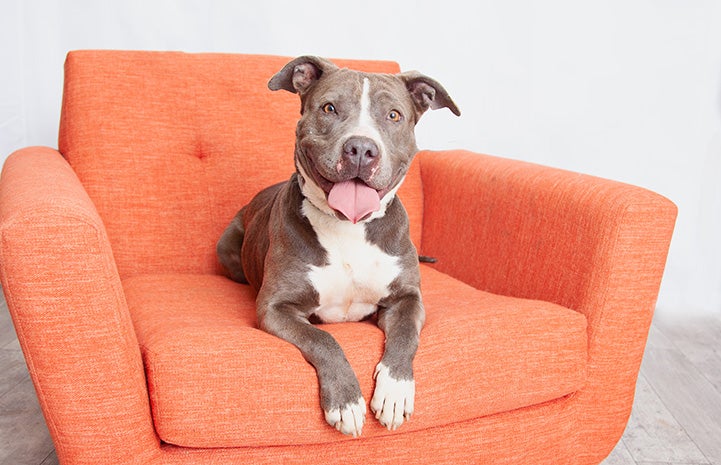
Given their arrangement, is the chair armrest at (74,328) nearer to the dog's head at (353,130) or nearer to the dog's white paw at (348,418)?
the dog's white paw at (348,418)

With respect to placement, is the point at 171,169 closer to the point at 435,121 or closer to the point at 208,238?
the point at 208,238

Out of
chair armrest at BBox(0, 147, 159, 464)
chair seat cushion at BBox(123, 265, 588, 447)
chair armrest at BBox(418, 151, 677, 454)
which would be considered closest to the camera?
chair armrest at BBox(0, 147, 159, 464)

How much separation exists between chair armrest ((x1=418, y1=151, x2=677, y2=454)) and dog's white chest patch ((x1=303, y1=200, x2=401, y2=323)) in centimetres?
52

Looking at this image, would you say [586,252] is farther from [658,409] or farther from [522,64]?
[522,64]

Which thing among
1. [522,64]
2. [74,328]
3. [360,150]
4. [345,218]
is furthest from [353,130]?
[522,64]

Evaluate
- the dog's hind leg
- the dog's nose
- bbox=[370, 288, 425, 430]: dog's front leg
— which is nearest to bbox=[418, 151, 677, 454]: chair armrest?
bbox=[370, 288, 425, 430]: dog's front leg

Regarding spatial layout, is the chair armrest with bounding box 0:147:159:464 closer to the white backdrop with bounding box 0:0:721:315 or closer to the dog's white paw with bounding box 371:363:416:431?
the dog's white paw with bounding box 371:363:416:431

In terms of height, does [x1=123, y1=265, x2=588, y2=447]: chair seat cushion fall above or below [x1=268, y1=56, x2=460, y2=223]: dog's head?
below

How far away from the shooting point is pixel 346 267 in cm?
217

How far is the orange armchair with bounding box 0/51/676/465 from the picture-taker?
167 centimetres

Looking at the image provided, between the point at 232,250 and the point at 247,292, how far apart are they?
0.22m

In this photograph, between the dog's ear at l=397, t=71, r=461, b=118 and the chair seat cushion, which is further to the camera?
the dog's ear at l=397, t=71, r=461, b=118

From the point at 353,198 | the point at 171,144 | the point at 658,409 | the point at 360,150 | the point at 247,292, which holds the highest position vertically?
the point at 360,150

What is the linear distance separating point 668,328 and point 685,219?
0.65m
